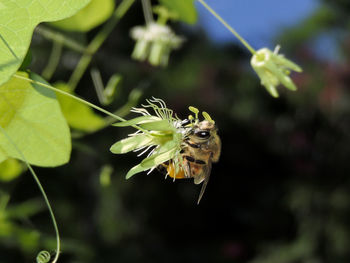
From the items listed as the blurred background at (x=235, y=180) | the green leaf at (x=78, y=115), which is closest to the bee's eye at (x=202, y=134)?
the green leaf at (x=78, y=115)

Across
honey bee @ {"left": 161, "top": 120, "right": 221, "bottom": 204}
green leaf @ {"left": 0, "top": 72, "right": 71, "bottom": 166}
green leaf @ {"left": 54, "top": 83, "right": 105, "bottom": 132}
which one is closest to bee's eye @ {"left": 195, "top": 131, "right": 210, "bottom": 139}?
honey bee @ {"left": 161, "top": 120, "right": 221, "bottom": 204}

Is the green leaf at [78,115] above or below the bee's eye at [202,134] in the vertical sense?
below

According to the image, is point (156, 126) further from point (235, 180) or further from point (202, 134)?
point (235, 180)

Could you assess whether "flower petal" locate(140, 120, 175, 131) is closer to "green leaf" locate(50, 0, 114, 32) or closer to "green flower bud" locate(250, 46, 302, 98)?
"green flower bud" locate(250, 46, 302, 98)

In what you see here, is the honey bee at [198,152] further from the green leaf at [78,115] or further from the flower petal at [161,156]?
the green leaf at [78,115]

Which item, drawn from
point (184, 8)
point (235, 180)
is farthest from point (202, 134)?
point (235, 180)
